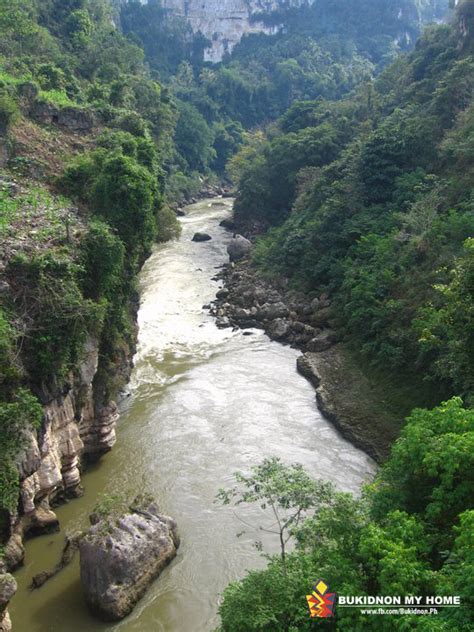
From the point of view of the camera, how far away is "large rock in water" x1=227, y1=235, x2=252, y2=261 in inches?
1630

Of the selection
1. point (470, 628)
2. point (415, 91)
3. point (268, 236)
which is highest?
point (415, 91)

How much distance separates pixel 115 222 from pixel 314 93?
80031mm

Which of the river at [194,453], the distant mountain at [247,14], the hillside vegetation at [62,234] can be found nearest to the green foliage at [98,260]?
the hillside vegetation at [62,234]

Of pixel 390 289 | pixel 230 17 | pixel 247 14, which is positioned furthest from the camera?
pixel 247 14

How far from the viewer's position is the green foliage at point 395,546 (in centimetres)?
783

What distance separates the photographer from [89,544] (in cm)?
1316

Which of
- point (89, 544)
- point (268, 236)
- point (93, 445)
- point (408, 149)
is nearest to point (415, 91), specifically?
point (408, 149)

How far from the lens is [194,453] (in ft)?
62.1

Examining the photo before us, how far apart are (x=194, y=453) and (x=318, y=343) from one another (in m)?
10.0

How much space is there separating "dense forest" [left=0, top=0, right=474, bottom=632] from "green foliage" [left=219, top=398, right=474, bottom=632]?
1.4 inches

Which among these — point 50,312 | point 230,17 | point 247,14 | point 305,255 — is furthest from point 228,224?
point 247,14

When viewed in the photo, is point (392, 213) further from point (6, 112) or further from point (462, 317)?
point (6, 112)

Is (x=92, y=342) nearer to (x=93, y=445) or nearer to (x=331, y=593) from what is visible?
(x=93, y=445)

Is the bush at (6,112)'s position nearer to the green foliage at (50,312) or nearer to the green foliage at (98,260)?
the green foliage at (98,260)
